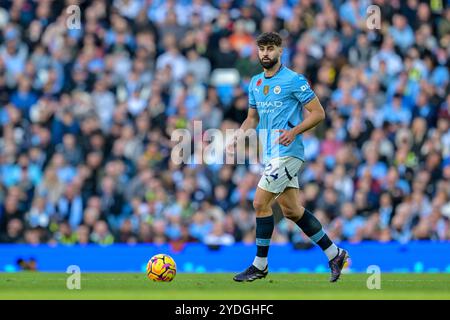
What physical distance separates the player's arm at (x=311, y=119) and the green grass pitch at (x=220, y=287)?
5.37 ft

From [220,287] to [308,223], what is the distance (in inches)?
44.8

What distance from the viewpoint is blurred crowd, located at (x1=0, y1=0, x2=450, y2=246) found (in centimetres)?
1941

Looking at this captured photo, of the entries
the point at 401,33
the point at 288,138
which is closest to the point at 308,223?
the point at 288,138

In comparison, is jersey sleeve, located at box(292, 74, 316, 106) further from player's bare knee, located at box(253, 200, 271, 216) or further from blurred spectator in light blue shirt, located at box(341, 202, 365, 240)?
blurred spectator in light blue shirt, located at box(341, 202, 365, 240)

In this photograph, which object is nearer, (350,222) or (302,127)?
(302,127)

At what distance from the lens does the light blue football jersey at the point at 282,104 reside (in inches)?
498

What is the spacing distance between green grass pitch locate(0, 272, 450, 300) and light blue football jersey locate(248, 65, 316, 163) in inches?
56.9

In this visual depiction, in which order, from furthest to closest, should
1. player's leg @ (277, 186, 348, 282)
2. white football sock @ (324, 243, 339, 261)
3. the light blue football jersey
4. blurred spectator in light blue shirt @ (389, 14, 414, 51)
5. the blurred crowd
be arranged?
blurred spectator in light blue shirt @ (389, 14, 414, 51)
the blurred crowd
white football sock @ (324, 243, 339, 261)
player's leg @ (277, 186, 348, 282)
the light blue football jersey

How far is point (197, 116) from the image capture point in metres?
21.0

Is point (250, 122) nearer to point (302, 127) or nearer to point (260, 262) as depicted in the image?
point (302, 127)

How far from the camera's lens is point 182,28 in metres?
22.5

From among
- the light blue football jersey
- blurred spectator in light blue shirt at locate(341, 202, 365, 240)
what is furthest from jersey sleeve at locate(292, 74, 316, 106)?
blurred spectator in light blue shirt at locate(341, 202, 365, 240)
